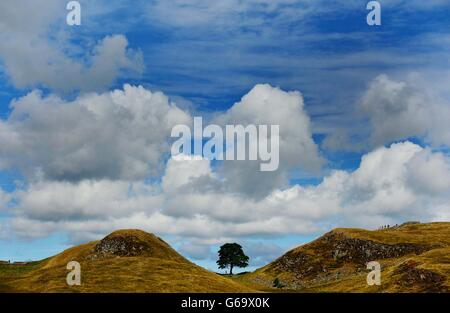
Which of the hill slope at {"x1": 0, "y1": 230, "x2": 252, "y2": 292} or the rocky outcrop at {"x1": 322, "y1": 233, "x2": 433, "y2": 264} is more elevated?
the rocky outcrop at {"x1": 322, "y1": 233, "x2": 433, "y2": 264}

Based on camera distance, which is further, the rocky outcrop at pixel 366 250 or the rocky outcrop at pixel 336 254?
the rocky outcrop at pixel 366 250

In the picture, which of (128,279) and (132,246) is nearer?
(128,279)

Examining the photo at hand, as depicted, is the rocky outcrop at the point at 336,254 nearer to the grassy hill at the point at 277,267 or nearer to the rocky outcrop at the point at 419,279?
the grassy hill at the point at 277,267

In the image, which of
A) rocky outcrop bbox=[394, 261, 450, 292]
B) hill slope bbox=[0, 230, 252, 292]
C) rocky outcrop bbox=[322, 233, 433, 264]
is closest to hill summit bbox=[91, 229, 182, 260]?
hill slope bbox=[0, 230, 252, 292]

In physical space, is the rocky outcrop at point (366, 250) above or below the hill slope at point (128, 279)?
Result: above

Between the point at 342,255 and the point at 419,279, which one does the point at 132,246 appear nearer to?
the point at 342,255

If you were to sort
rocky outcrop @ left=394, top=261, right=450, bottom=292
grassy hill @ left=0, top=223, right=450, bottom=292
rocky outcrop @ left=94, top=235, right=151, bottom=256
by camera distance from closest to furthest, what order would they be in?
rocky outcrop @ left=394, top=261, right=450, bottom=292 → grassy hill @ left=0, top=223, right=450, bottom=292 → rocky outcrop @ left=94, top=235, right=151, bottom=256

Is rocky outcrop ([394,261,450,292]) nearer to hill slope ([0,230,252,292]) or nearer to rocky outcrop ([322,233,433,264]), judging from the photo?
hill slope ([0,230,252,292])

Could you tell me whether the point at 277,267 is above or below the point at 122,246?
below

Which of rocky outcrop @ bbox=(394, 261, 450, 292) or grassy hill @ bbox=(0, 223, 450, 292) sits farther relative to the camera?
grassy hill @ bbox=(0, 223, 450, 292)

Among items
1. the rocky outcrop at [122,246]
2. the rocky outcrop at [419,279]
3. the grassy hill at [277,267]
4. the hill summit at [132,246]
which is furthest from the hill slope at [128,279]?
the rocky outcrop at [122,246]

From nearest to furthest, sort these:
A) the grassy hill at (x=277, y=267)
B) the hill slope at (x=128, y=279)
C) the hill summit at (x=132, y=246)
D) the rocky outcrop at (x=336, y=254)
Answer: the hill slope at (x=128, y=279) → the grassy hill at (x=277, y=267) → the hill summit at (x=132, y=246) → the rocky outcrop at (x=336, y=254)

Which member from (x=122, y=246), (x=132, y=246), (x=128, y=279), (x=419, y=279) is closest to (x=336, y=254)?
(x=132, y=246)
